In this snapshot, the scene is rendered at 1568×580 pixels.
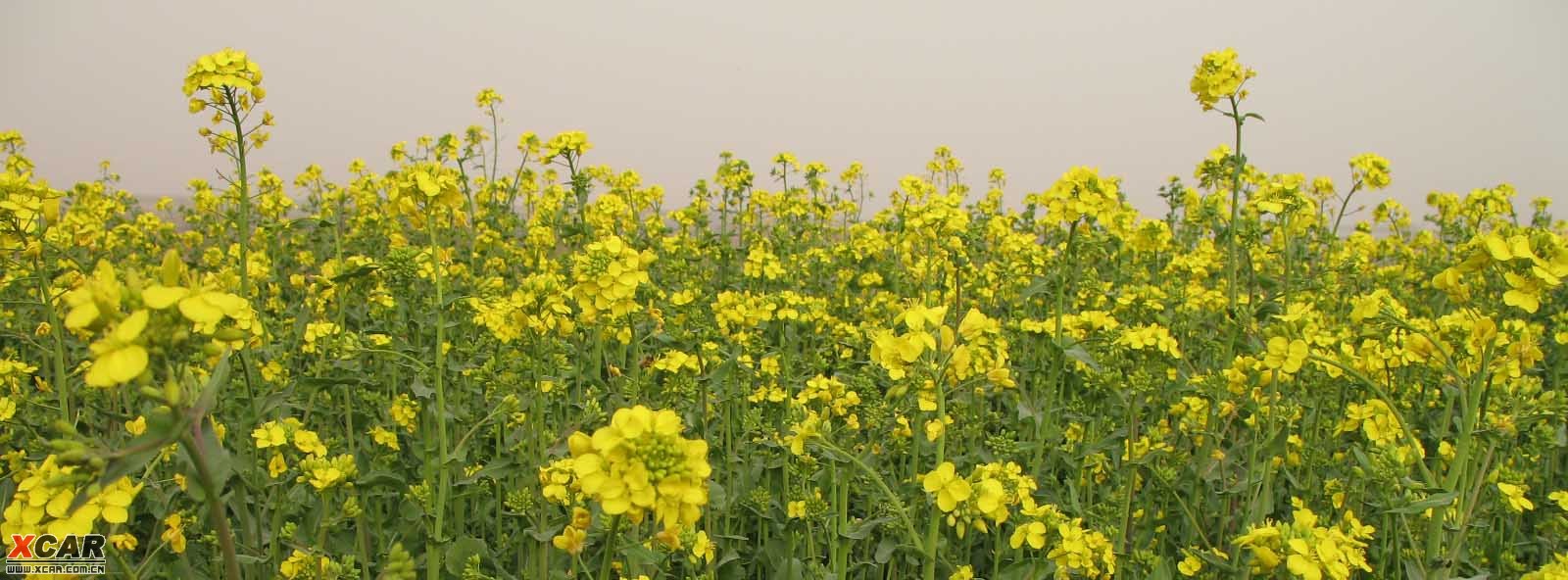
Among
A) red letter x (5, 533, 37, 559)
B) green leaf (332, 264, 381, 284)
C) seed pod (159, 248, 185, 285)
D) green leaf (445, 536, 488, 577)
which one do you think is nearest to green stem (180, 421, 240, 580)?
seed pod (159, 248, 185, 285)

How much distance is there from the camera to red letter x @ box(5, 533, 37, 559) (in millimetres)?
2083

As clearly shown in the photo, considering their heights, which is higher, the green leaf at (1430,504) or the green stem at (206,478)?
the green stem at (206,478)

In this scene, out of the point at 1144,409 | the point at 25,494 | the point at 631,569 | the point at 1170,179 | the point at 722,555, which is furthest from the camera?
the point at 1170,179

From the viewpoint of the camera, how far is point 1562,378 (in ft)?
17.8

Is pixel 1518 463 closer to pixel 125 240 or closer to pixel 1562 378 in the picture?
pixel 1562 378

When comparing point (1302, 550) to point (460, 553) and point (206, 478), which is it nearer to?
point (206, 478)

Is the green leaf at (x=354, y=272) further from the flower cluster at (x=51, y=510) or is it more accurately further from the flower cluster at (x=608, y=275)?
the flower cluster at (x=51, y=510)

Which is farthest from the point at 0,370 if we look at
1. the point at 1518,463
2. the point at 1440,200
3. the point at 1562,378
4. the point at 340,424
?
the point at 1440,200

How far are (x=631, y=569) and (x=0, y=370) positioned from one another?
325 cm

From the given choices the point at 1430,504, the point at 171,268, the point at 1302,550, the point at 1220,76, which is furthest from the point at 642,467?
the point at 1220,76

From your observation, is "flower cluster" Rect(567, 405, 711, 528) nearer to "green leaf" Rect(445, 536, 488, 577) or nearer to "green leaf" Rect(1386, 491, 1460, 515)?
"green leaf" Rect(445, 536, 488, 577)

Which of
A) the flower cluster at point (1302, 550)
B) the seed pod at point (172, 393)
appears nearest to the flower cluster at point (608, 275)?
the seed pod at point (172, 393)

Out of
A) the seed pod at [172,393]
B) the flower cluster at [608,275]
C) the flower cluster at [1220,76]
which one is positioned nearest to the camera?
the seed pod at [172,393]

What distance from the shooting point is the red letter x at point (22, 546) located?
208cm
